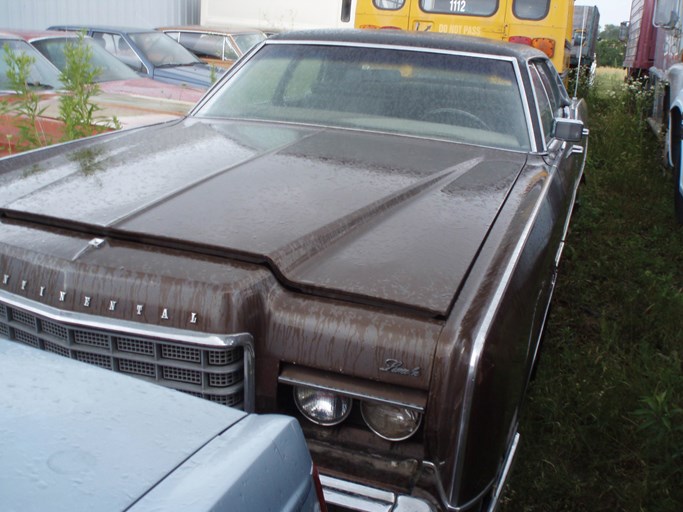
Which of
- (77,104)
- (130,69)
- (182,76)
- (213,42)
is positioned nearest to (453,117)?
(77,104)

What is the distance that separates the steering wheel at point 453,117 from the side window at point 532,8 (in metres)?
6.89

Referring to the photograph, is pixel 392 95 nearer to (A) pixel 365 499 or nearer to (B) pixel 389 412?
(B) pixel 389 412

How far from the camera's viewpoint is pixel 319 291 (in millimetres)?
1946

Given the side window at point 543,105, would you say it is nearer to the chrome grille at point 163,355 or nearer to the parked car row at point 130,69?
the chrome grille at point 163,355

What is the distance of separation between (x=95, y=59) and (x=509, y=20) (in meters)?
5.11

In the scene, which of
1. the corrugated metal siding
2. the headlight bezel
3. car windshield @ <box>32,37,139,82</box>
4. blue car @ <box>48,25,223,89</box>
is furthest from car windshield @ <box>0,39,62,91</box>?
the corrugated metal siding

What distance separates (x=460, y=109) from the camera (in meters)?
3.42

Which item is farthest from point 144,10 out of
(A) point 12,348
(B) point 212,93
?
(A) point 12,348

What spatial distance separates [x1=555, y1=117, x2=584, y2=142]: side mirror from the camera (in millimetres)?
3424

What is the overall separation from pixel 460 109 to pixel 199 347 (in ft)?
6.43

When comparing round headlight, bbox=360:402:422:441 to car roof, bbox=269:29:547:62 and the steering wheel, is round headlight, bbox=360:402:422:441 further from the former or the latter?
car roof, bbox=269:29:547:62

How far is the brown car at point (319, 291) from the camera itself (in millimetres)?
1831

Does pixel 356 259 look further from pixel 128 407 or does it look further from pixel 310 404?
pixel 128 407

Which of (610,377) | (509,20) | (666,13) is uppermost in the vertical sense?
(666,13)
